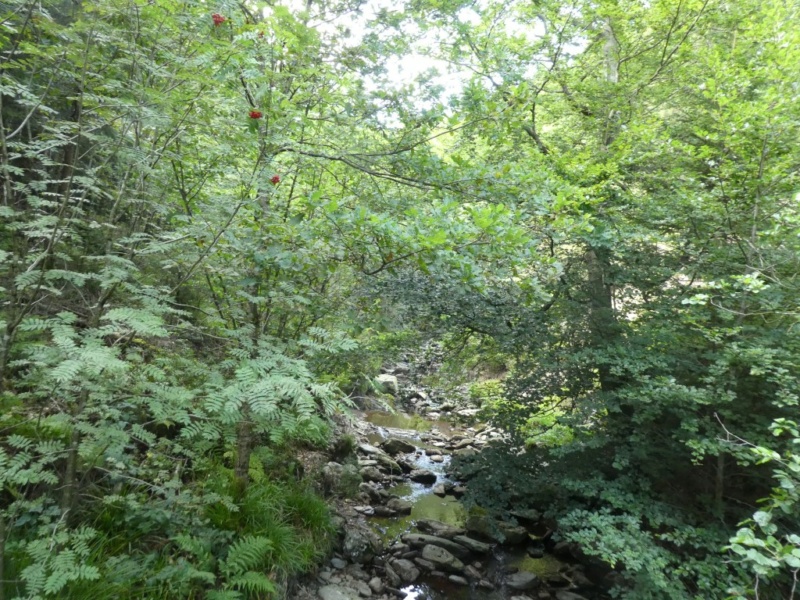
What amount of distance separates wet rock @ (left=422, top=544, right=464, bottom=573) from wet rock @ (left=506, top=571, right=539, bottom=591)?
27.1 inches

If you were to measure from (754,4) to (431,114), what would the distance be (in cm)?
546

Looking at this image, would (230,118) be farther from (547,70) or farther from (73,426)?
(547,70)

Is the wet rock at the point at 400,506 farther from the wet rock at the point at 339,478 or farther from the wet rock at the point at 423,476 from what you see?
the wet rock at the point at 423,476

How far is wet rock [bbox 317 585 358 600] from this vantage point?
4.81m

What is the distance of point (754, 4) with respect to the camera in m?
5.89

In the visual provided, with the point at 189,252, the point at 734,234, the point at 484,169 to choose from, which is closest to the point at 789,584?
the point at 734,234

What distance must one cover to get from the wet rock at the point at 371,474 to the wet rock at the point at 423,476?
29.8 inches

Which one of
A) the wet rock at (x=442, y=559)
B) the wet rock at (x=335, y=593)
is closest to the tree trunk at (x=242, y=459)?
the wet rock at (x=335, y=593)

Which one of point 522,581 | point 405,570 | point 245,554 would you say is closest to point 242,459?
point 245,554

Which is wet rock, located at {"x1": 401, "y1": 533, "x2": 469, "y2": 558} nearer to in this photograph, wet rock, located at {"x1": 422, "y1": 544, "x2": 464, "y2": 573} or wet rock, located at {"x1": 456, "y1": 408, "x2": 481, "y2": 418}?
wet rock, located at {"x1": 422, "y1": 544, "x2": 464, "y2": 573}

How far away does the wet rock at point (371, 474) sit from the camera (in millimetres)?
8174

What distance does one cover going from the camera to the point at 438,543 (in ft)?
21.2

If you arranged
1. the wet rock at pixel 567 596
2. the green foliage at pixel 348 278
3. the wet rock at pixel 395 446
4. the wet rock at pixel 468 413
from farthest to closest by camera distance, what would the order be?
1. the wet rock at pixel 395 446
2. the wet rock at pixel 468 413
3. the wet rock at pixel 567 596
4. the green foliage at pixel 348 278

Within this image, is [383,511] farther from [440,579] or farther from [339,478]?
[440,579]
